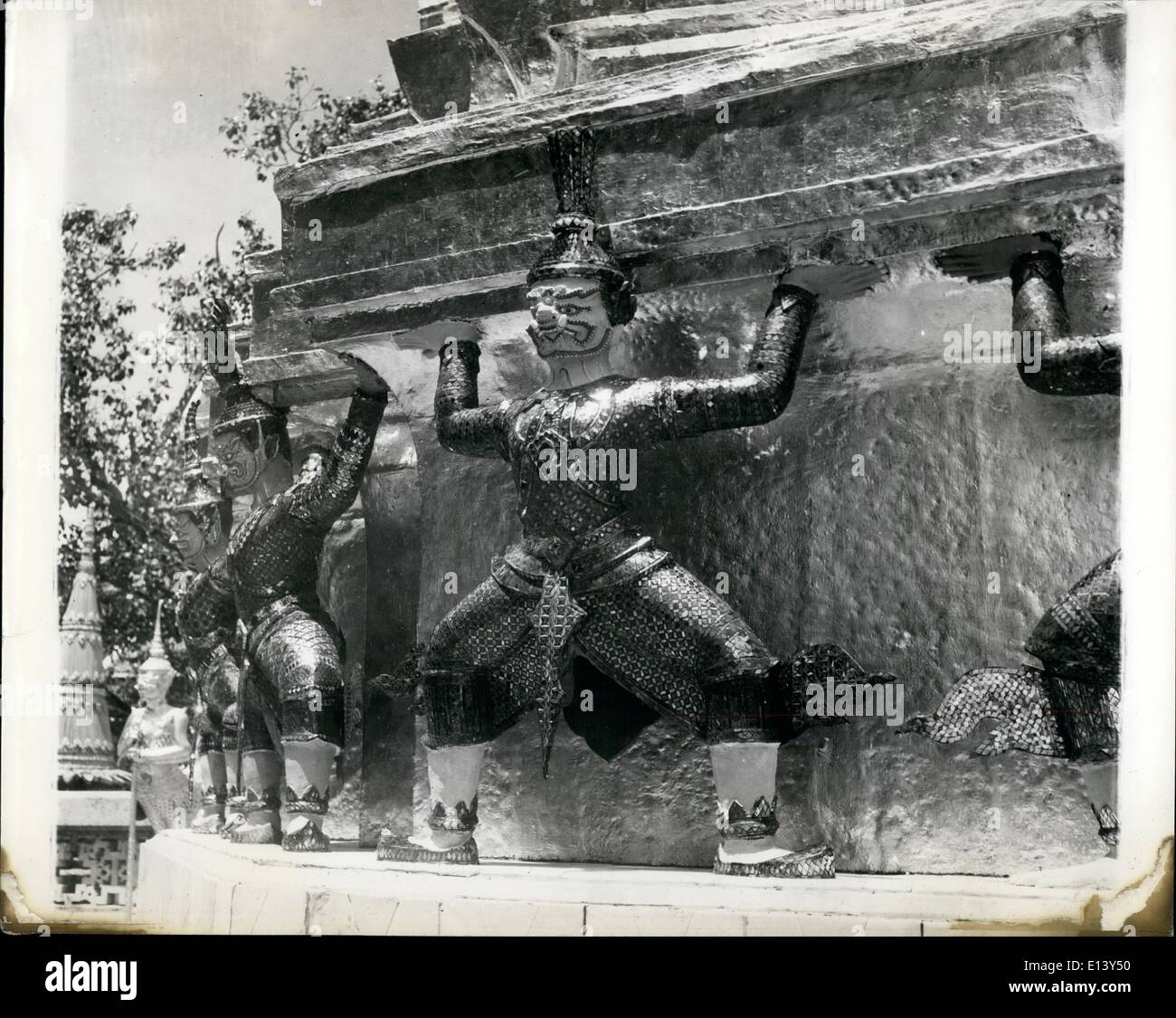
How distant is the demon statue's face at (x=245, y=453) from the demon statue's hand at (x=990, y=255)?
3.19 m

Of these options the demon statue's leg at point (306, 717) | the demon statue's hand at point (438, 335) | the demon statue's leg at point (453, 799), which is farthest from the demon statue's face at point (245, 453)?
the demon statue's leg at point (453, 799)

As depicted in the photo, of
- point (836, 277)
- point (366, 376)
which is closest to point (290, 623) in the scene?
point (366, 376)

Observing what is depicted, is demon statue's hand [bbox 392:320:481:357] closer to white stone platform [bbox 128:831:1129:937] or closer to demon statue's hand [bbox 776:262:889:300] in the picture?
demon statue's hand [bbox 776:262:889:300]

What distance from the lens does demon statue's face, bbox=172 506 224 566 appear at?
26.4 ft

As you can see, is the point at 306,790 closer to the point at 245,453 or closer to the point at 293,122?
the point at 245,453

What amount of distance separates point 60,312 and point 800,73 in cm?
357

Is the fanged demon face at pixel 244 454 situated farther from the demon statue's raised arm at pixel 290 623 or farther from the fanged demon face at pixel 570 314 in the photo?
the fanged demon face at pixel 570 314

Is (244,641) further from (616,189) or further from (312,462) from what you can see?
(616,189)

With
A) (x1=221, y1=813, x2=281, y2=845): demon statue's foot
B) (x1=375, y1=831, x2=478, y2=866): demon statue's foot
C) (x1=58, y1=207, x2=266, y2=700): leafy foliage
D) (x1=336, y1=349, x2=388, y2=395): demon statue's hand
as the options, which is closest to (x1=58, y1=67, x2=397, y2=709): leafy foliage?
(x1=58, y1=207, x2=266, y2=700): leafy foliage

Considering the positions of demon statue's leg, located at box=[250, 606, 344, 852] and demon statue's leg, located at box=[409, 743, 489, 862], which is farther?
demon statue's leg, located at box=[250, 606, 344, 852]

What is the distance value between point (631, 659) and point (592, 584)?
1.02 feet

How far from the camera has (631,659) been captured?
20.3 feet

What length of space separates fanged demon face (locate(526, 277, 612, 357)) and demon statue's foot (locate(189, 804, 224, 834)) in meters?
2.93

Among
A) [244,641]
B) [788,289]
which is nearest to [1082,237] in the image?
[788,289]
